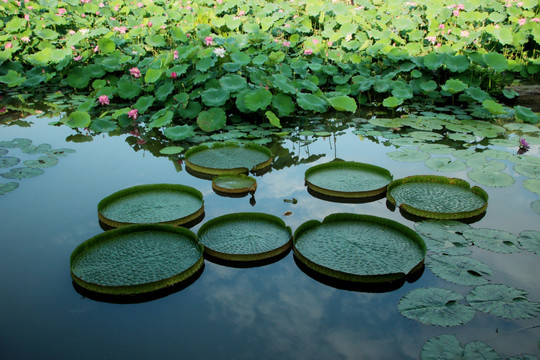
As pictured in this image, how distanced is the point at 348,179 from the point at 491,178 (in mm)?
935

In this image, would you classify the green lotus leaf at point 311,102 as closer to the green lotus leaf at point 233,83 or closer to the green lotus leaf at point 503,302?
the green lotus leaf at point 233,83

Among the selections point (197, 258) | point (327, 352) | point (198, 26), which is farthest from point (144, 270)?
point (198, 26)

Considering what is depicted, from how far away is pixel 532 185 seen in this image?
9.65ft

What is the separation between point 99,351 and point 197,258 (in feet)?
2.02

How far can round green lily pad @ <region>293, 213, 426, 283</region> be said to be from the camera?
2051 mm

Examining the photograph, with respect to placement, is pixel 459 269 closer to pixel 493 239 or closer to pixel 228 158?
pixel 493 239

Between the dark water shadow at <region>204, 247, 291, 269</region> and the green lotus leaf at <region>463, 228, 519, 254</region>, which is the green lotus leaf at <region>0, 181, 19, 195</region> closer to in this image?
the dark water shadow at <region>204, 247, 291, 269</region>

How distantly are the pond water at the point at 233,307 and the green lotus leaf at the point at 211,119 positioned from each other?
4.40 ft

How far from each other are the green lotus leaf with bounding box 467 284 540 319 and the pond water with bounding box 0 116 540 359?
0.13 ft

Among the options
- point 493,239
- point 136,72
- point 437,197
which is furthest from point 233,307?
point 136,72

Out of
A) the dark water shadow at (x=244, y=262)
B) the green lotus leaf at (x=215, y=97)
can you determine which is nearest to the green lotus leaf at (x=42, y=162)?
the green lotus leaf at (x=215, y=97)

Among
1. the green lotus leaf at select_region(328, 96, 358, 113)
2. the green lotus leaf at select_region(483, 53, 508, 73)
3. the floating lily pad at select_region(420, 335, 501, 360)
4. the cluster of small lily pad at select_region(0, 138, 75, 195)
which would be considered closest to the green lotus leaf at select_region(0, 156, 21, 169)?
the cluster of small lily pad at select_region(0, 138, 75, 195)

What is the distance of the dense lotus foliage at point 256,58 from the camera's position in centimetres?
436

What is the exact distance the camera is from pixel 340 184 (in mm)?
2945
